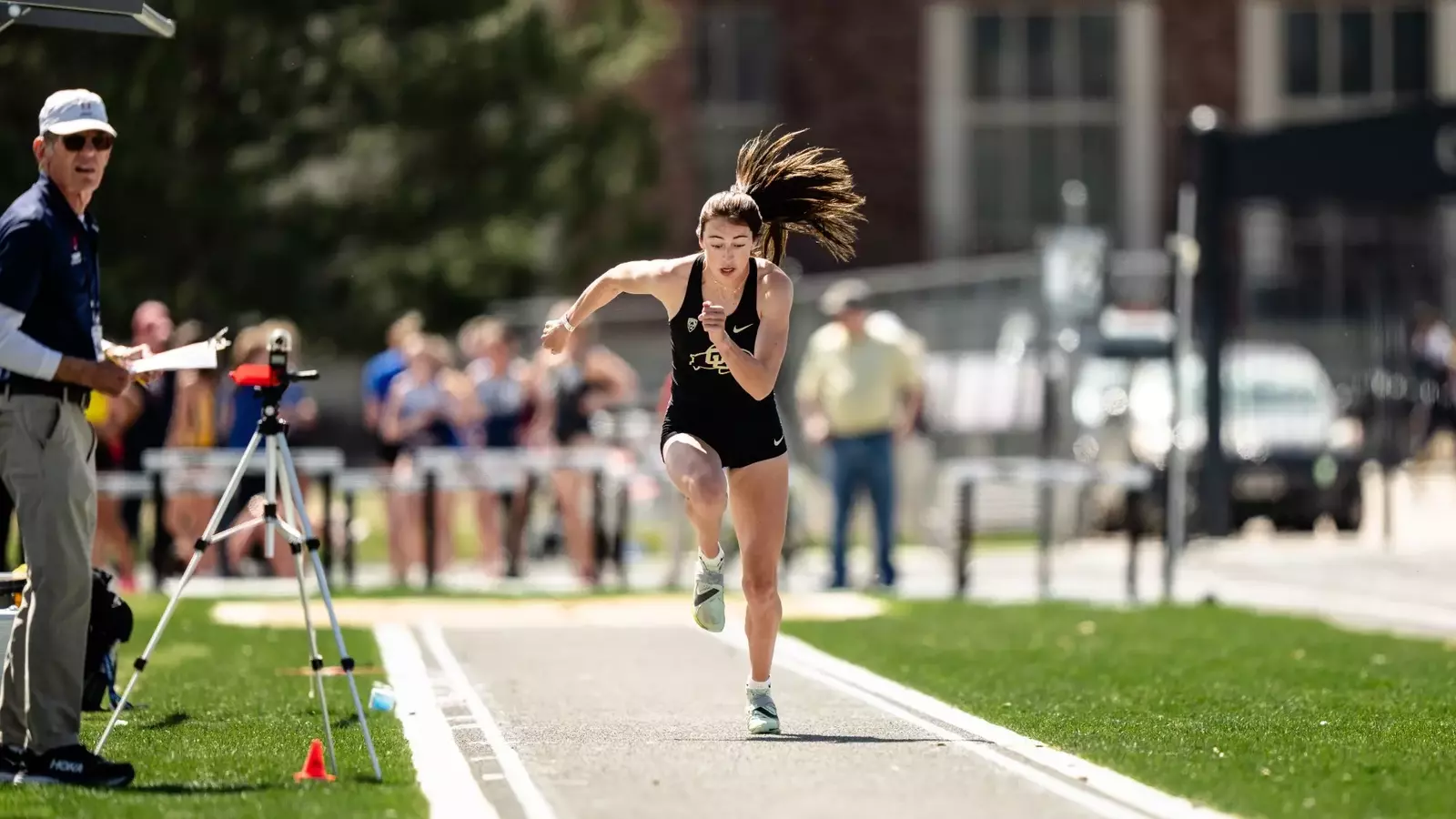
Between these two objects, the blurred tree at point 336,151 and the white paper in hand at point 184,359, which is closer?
the white paper in hand at point 184,359

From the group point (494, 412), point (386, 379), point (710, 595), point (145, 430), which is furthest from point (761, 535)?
point (386, 379)

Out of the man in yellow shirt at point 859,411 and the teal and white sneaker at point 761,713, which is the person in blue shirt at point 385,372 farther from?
the teal and white sneaker at point 761,713

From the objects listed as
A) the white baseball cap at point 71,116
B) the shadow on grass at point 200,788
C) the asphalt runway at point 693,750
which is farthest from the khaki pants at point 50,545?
the asphalt runway at point 693,750

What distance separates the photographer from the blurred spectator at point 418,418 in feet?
72.6

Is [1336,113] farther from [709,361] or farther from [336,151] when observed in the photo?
[709,361]

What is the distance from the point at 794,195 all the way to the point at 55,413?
3.26 metres

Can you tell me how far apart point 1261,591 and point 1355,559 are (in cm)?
327

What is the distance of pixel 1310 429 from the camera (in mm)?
28609

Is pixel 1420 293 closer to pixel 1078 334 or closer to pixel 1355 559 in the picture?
pixel 1078 334

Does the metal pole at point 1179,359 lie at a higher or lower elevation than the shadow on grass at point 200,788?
higher

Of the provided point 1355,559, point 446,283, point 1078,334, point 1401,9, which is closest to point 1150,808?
point 1355,559

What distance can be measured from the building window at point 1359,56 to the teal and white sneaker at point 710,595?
45.0 meters

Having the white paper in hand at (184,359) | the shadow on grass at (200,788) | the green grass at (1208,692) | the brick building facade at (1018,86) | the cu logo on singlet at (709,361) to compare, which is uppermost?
the brick building facade at (1018,86)

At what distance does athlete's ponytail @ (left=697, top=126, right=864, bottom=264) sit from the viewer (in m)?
11.1
